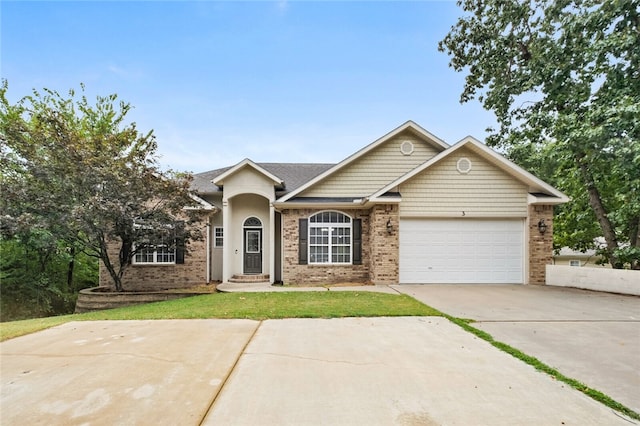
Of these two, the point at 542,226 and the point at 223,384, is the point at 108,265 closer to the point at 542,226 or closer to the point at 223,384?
the point at 223,384

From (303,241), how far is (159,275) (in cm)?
581

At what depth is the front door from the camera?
13.0 metres

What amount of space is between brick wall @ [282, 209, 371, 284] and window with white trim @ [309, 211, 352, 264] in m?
0.27

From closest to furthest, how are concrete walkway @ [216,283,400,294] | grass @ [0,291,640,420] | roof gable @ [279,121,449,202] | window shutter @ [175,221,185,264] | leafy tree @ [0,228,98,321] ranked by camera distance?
grass @ [0,291,640,420] < concrete walkway @ [216,283,400,294] < window shutter @ [175,221,185,264] < roof gable @ [279,121,449,202] < leafy tree @ [0,228,98,321]

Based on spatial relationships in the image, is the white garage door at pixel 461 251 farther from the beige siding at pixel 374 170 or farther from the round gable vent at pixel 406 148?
the round gable vent at pixel 406 148

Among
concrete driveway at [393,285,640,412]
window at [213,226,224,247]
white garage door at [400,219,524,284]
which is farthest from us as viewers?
window at [213,226,224,247]

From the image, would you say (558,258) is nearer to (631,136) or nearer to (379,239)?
(631,136)

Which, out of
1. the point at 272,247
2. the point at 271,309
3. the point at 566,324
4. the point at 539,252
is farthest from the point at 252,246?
the point at 539,252

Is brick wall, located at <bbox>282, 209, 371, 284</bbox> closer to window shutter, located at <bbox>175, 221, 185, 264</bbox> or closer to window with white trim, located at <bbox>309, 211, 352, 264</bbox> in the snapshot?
window with white trim, located at <bbox>309, 211, 352, 264</bbox>

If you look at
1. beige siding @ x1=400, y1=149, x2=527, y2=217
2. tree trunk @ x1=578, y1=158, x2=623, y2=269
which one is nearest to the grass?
beige siding @ x1=400, y1=149, x2=527, y2=217

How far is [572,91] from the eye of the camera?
12156 mm

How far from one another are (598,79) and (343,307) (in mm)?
13047

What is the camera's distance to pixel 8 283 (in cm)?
1359

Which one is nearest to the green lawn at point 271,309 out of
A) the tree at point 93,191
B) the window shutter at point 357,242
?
the window shutter at point 357,242
